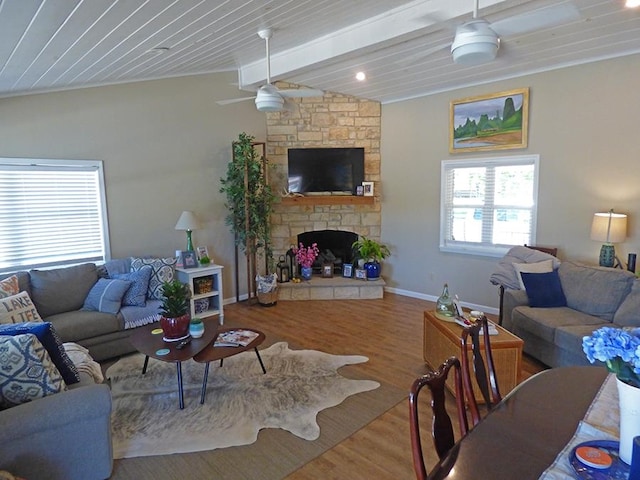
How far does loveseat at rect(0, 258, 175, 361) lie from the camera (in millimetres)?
3627

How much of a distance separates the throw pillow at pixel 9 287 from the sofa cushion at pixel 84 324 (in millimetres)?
388

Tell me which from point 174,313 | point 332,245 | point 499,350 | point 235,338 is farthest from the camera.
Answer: point 332,245

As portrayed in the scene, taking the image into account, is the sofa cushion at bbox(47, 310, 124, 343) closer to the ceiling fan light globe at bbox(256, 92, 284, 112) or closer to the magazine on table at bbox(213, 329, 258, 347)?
the magazine on table at bbox(213, 329, 258, 347)

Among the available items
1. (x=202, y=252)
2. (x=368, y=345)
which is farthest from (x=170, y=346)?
(x=202, y=252)

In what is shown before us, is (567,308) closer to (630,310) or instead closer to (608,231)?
(630,310)

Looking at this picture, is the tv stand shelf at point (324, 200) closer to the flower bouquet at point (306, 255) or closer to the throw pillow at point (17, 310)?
the flower bouquet at point (306, 255)

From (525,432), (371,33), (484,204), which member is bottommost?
(525,432)

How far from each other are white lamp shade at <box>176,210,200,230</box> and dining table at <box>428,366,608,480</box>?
160 inches

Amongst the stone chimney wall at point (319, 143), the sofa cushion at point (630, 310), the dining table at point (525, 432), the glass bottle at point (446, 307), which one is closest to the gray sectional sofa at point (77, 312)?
the stone chimney wall at point (319, 143)

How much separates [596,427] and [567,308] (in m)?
2.83

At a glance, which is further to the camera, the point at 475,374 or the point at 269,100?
the point at 269,100

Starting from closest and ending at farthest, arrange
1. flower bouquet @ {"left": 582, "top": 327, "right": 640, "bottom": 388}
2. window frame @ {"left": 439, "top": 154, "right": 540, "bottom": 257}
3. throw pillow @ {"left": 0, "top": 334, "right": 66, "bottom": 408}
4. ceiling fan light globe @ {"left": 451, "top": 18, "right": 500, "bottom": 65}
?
1. flower bouquet @ {"left": 582, "top": 327, "right": 640, "bottom": 388}
2. throw pillow @ {"left": 0, "top": 334, "right": 66, "bottom": 408}
3. ceiling fan light globe @ {"left": 451, "top": 18, "right": 500, "bottom": 65}
4. window frame @ {"left": 439, "top": 154, "right": 540, "bottom": 257}

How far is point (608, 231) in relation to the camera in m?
3.94

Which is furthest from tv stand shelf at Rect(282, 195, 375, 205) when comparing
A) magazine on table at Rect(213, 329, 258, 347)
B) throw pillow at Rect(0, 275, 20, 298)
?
throw pillow at Rect(0, 275, 20, 298)
